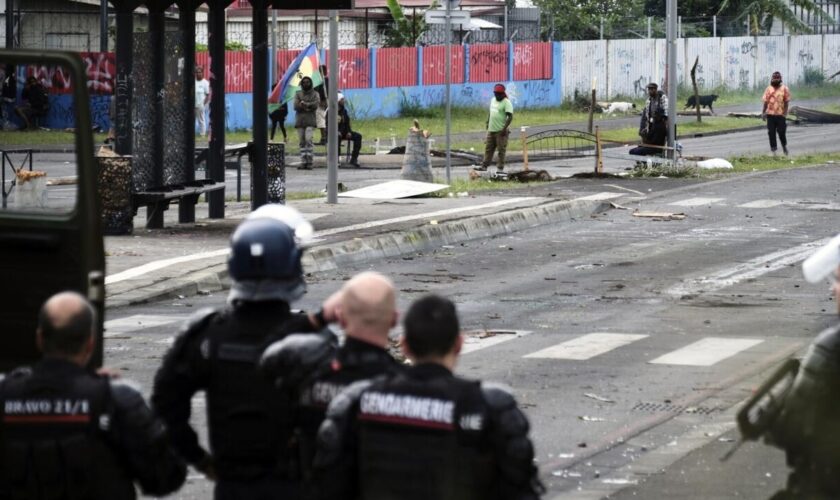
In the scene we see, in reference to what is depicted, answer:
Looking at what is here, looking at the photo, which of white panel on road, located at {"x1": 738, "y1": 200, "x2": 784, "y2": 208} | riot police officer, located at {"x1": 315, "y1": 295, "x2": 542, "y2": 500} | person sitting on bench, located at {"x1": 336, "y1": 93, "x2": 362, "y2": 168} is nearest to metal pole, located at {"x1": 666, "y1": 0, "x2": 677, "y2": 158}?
white panel on road, located at {"x1": 738, "y1": 200, "x2": 784, "y2": 208}

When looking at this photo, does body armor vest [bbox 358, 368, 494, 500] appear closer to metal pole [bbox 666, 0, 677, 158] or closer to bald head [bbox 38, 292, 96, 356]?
bald head [bbox 38, 292, 96, 356]

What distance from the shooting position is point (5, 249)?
25.7 ft

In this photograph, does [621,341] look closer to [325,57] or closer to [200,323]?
[200,323]

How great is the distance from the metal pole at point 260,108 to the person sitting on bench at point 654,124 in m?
10.5

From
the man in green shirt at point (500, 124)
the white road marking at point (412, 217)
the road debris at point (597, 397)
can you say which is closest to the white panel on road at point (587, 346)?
the road debris at point (597, 397)

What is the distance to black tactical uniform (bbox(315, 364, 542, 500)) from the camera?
4391 mm

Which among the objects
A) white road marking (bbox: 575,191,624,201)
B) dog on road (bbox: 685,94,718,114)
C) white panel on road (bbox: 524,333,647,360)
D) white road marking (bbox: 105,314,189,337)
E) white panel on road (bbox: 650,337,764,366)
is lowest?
white panel on road (bbox: 650,337,764,366)

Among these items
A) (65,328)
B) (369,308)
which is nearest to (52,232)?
(65,328)

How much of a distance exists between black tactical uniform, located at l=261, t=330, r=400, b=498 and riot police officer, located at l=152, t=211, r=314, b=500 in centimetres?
11

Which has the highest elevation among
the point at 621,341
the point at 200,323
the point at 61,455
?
the point at 200,323

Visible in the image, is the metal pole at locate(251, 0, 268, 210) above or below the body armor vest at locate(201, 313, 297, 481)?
above

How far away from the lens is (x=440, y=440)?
14.4 feet

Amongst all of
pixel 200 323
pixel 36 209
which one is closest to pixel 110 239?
pixel 36 209

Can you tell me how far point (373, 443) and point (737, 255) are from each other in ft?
49.1
